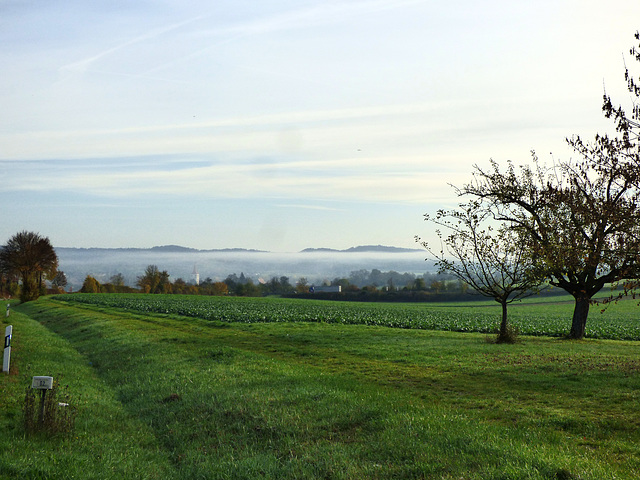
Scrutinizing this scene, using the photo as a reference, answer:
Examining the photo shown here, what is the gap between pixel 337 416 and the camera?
1005cm

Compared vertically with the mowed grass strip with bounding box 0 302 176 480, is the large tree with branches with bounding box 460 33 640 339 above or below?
above

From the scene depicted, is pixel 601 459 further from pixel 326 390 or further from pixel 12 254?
pixel 12 254

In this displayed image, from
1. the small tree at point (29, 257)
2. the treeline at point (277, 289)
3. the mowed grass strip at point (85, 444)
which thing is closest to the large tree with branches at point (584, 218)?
the mowed grass strip at point (85, 444)

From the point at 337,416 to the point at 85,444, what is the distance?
15.0 feet

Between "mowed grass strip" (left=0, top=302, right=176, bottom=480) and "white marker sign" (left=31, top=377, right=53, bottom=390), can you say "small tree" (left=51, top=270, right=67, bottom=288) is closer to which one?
"mowed grass strip" (left=0, top=302, right=176, bottom=480)

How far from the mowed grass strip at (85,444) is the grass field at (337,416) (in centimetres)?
3

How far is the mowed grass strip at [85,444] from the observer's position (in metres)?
7.81

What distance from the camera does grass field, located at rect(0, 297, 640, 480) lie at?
7.63 m

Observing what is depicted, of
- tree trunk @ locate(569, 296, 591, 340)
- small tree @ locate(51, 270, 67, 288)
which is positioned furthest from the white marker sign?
small tree @ locate(51, 270, 67, 288)

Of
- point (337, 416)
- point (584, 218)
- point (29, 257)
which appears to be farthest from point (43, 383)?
point (29, 257)

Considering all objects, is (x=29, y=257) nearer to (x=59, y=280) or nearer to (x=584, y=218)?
(x=59, y=280)

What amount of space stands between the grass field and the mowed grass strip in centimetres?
3

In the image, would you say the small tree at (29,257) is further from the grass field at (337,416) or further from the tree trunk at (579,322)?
the tree trunk at (579,322)

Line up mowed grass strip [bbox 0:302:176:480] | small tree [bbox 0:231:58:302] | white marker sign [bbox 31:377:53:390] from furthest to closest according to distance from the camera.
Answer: small tree [bbox 0:231:58:302], white marker sign [bbox 31:377:53:390], mowed grass strip [bbox 0:302:176:480]
